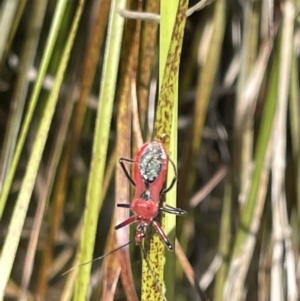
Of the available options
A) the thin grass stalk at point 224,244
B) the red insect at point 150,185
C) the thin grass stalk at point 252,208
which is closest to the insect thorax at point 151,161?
the red insect at point 150,185

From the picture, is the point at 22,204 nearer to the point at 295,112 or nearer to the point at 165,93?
the point at 165,93

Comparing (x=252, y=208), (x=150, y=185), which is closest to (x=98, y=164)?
(x=150, y=185)

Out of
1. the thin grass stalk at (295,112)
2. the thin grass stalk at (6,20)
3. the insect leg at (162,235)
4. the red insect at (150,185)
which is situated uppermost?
the thin grass stalk at (6,20)

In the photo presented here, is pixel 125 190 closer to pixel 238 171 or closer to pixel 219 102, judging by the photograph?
pixel 238 171

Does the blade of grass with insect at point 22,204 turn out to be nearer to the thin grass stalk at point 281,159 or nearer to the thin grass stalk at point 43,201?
the thin grass stalk at point 43,201

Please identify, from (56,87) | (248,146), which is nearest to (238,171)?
(248,146)

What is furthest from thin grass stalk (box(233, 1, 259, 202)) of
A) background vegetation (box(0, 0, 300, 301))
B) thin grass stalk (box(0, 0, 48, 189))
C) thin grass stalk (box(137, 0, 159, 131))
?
thin grass stalk (box(0, 0, 48, 189))
